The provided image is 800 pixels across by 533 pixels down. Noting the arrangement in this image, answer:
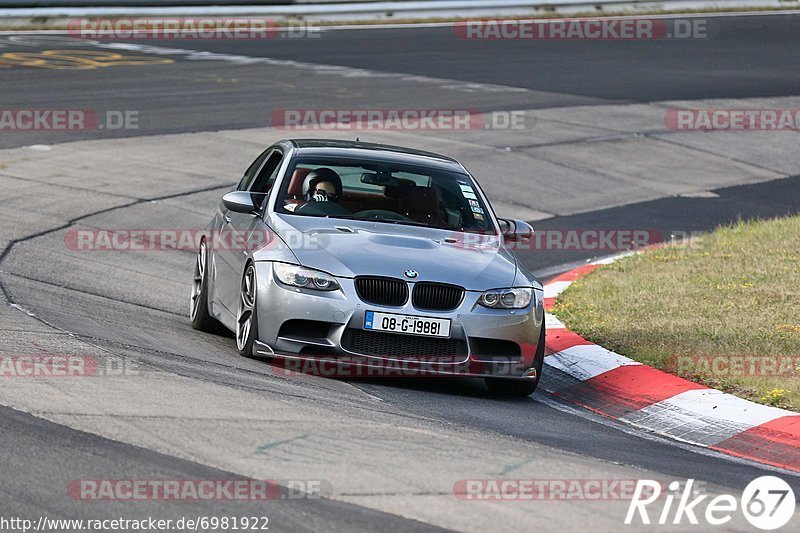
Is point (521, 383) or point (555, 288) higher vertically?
point (521, 383)

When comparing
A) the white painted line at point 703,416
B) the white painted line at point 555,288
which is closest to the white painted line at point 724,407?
the white painted line at point 703,416

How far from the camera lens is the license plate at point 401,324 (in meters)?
8.05

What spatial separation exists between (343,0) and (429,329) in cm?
2581

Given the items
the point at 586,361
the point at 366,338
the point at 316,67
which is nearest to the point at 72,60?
the point at 316,67

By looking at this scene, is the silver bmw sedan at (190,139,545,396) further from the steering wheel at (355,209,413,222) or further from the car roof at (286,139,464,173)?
the car roof at (286,139,464,173)

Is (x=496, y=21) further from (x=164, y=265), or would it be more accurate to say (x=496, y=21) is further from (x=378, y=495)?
(x=378, y=495)

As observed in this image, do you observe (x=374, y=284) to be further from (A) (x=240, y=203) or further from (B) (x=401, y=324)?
(A) (x=240, y=203)

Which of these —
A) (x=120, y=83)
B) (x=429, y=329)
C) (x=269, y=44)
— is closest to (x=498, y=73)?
(x=269, y=44)

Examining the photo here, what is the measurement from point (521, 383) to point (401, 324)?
0.94 m

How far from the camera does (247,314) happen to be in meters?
8.58

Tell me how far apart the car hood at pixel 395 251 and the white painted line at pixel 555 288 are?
2.69 metres

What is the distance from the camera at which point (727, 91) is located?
25500 mm

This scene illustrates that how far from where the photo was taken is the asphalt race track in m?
5.64

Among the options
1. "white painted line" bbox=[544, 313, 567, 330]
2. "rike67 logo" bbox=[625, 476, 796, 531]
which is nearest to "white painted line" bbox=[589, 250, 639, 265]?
"white painted line" bbox=[544, 313, 567, 330]
